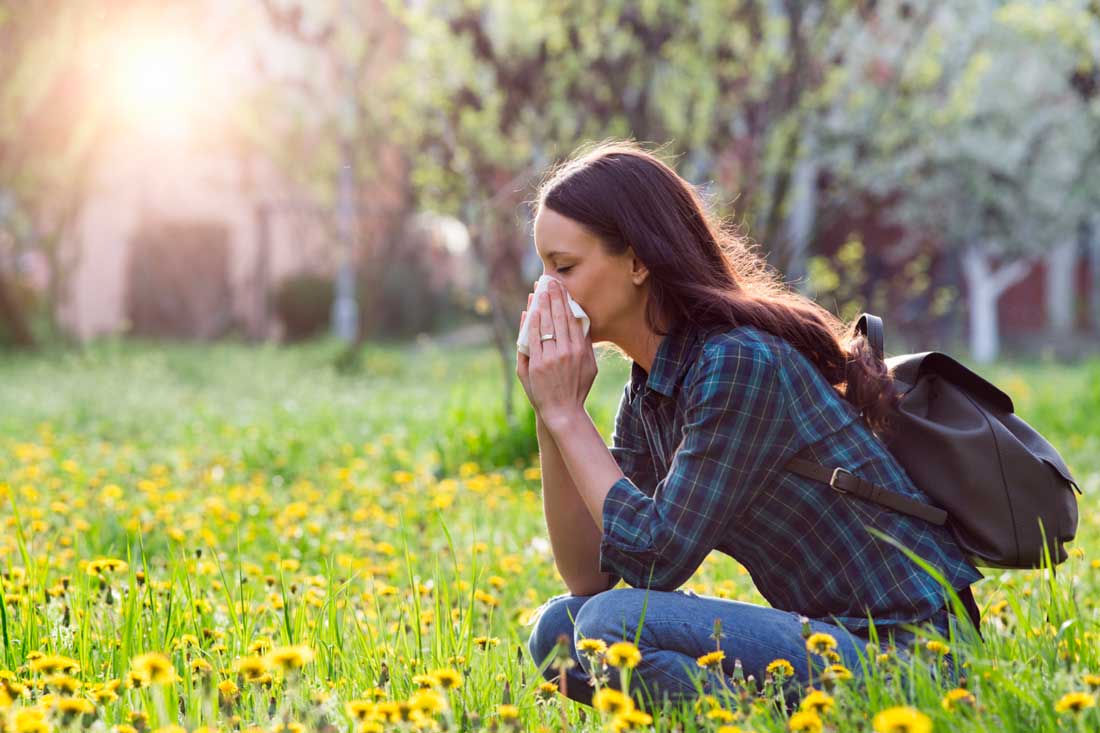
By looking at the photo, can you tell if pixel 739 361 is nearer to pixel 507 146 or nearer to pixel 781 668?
pixel 781 668

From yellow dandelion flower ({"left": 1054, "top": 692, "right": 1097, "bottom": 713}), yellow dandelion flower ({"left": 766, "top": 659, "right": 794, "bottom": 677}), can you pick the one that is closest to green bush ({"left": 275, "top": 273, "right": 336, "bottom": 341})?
yellow dandelion flower ({"left": 766, "top": 659, "right": 794, "bottom": 677})

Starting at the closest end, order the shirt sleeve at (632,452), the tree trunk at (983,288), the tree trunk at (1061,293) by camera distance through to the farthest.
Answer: the shirt sleeve at (632,452), the tree trunk at (983,288), the tree trunk at (1061,293)

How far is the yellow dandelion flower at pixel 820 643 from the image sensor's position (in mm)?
1945

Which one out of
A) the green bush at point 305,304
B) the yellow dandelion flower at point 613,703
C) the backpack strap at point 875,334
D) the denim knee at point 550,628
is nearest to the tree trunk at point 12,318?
the green bush at point 305,304

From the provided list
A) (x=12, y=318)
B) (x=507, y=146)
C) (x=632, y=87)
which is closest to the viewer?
(x=632, y=87)

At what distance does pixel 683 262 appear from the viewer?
2359mm

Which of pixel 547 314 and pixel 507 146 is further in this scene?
pixel 507 146

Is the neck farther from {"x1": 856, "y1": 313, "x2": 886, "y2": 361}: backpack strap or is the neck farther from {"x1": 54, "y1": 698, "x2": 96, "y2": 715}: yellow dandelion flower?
{"x1": 54, "y1": 698, "x2": 96, "y2": 715}: yellow dandelion flower

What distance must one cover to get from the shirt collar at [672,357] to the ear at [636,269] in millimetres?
120

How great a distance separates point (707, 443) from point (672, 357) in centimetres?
26

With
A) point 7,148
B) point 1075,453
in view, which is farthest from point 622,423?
point 7,148

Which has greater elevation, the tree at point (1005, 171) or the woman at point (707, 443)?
the tree at point (1005, 171)

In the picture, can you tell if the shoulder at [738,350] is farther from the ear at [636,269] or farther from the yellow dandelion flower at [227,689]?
the yellow dandelion flower at [227,689]

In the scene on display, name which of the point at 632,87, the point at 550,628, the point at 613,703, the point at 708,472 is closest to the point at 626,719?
the point at 613,703
